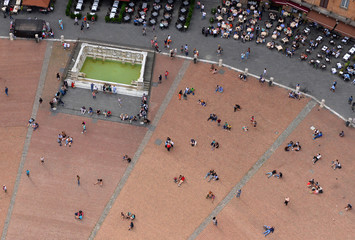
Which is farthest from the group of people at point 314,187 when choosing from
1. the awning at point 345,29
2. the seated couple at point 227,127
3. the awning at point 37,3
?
the awning at point 37,3

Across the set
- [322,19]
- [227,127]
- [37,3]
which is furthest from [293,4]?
[37,3]

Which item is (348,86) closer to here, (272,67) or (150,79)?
(272,67)

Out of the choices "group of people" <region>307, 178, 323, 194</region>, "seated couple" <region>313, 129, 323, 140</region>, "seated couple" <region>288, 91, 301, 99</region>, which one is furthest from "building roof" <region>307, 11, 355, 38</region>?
"group of people" <region>307, 178, 323, 194</region>

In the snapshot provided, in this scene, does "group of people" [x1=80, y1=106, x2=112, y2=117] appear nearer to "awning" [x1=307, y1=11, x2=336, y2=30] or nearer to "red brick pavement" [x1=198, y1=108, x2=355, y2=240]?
"red brick pavement" [x1=198, y1=108, x2=355, y2=240]

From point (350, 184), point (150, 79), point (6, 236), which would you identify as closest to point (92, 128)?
point (150, 79)

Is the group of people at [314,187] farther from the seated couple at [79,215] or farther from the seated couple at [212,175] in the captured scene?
the seated couple at [79,215]

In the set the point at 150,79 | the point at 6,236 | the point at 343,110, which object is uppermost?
the point at 343,110
